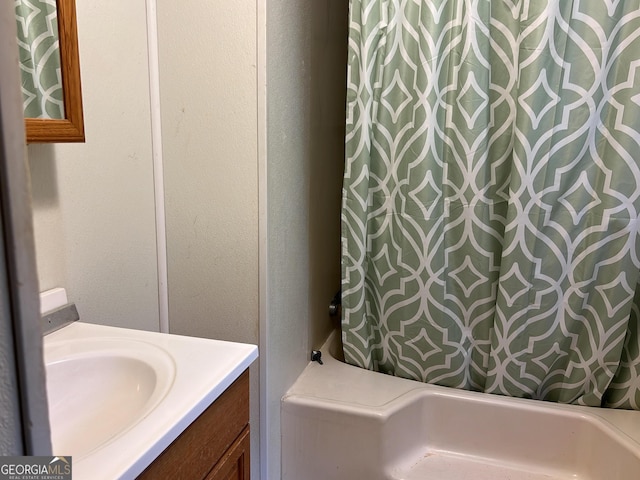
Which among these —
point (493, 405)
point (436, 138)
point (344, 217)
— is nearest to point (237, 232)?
point (344, 217)

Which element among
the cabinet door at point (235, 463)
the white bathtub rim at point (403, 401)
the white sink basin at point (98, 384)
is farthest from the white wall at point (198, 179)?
the cabinet door at point (235, 463)

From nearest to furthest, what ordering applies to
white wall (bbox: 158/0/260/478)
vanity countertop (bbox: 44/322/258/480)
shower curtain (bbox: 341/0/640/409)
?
vanity countertop (bbox: 44/322/258/480) → white wall (bbox: 158/0/260/478) → shower curtain (bbox: 341/0/640/409)

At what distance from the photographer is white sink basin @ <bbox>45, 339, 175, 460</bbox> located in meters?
0.87

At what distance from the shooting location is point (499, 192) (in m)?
1.62

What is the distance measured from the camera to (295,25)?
1.50 m

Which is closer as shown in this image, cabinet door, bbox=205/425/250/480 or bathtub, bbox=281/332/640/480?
cabinet door, bbox=205/425/250/480

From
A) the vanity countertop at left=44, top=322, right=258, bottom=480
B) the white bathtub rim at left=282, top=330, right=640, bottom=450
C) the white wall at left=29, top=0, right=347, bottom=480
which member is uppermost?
the white wall at left=29, top=0, right=347, bottom=480

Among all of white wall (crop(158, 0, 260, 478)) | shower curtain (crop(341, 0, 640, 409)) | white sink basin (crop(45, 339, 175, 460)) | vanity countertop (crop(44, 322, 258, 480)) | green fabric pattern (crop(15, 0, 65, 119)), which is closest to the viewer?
vanity countertop (crop(44, 322, 258, 480))

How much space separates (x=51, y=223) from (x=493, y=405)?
1384 millimetres

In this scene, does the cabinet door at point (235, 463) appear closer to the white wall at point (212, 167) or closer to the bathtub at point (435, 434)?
the white wall at point (212, 167)

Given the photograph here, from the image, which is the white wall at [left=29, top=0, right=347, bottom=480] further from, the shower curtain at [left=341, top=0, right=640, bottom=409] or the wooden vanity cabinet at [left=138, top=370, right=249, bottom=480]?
the wooden vanity cabinet at [left=138, top=370, right=249, bottom=480]

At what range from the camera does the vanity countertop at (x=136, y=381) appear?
0.72m

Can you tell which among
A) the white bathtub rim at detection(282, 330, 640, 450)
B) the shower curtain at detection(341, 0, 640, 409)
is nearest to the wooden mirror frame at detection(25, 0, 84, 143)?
the shower curtain at detection(341, 0, 640, 409)

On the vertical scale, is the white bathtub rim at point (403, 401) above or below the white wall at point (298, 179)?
below
